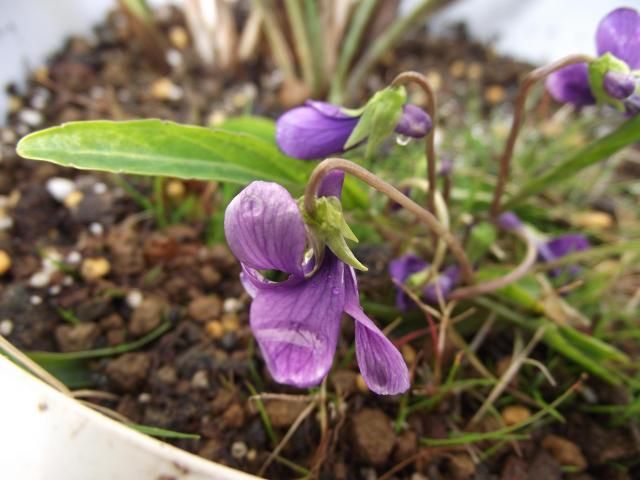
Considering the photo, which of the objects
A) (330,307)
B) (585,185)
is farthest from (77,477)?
(585,185)

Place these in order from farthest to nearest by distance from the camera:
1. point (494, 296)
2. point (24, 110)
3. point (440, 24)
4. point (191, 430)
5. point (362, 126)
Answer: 1. point (440, 24)
2. point (24, 110)
3. point (494, 296)
4. point (191, 430)
5. point (362, 126)

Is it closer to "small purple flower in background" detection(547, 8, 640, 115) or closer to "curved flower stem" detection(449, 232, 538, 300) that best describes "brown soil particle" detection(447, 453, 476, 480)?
"curved flower stem" detection(449, 232, 538, 300)

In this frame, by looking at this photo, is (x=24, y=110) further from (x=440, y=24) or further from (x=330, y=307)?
(x=440, y=24)

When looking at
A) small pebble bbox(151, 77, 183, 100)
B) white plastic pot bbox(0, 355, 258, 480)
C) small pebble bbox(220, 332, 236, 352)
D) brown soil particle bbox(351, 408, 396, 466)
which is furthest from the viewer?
small pebble bbox(151, 77, 183, 100)

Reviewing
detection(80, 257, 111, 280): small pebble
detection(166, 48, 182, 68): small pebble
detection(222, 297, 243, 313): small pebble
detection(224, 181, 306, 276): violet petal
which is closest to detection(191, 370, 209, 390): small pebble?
detection(222, 297, 243, 313): small pebble

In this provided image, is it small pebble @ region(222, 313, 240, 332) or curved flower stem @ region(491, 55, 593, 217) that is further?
small pebble @ region(222, 313, 240, 332)

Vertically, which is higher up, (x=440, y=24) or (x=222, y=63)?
(x=222, y=63)
